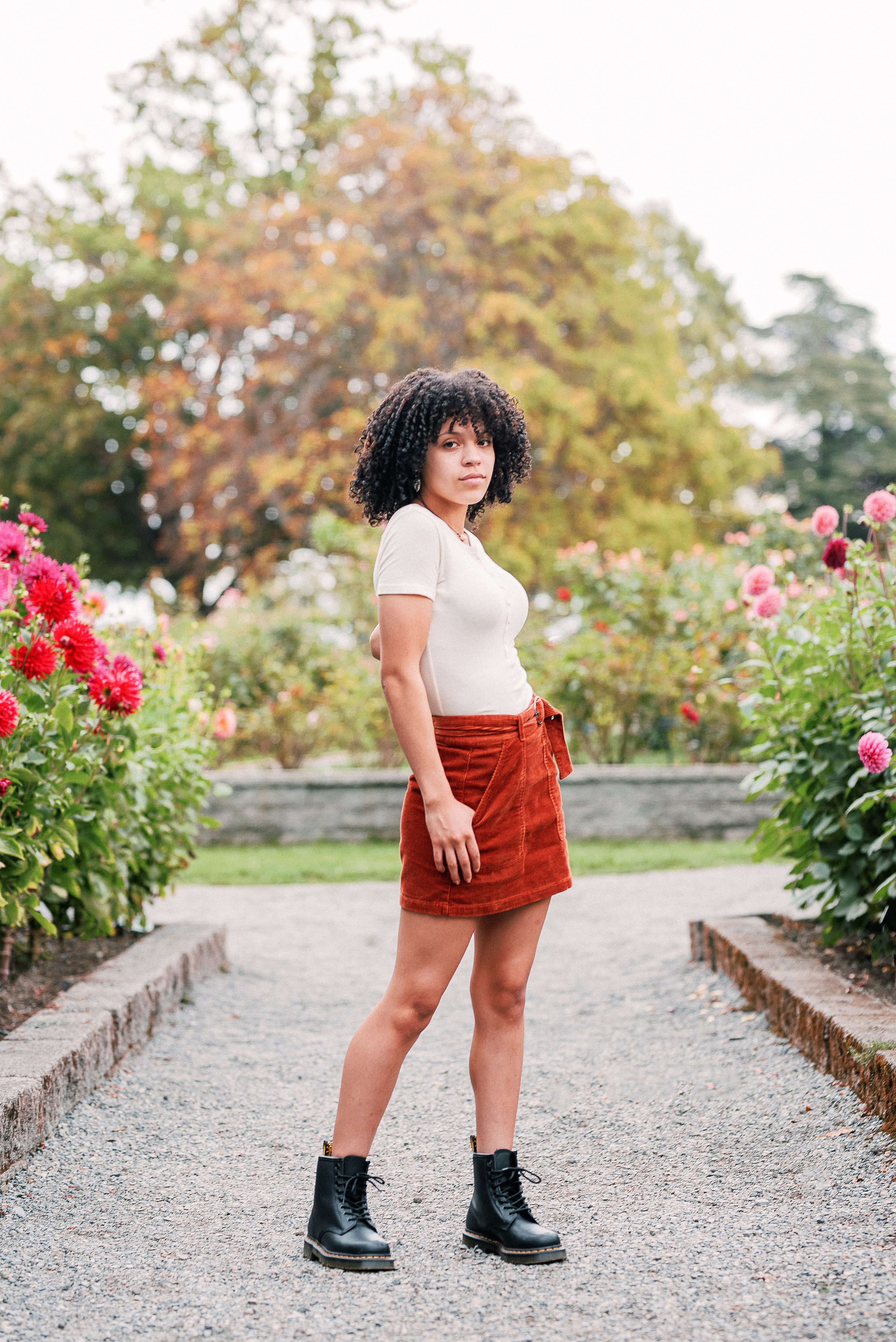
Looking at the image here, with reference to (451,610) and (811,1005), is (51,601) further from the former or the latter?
(811,1005)

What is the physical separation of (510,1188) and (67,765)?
1.88m

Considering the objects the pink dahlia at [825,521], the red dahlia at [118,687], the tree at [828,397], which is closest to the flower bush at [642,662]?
the pink dahlia at [825,521]

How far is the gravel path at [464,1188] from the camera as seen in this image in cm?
205

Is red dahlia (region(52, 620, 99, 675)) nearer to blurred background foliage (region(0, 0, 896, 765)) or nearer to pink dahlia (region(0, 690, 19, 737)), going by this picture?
pink dahlia (region(0, 690, 19, 737))

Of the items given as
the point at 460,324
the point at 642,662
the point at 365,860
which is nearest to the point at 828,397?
the point at 460,324

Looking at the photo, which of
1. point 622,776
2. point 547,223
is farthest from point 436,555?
point 547,223

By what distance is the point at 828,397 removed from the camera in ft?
106

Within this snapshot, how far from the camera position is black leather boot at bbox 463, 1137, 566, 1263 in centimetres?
227

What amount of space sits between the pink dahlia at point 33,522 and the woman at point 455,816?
157 centimetres

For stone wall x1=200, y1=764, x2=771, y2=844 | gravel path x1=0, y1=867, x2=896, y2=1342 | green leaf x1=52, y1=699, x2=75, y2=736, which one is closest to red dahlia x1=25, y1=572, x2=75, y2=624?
green leaf x1=52, y1=699, x2=75, y2=736

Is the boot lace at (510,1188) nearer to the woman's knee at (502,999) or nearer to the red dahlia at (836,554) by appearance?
the woman's knee at (502,999)

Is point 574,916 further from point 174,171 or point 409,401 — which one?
point 174,171

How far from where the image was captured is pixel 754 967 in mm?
3953

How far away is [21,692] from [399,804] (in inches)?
200
